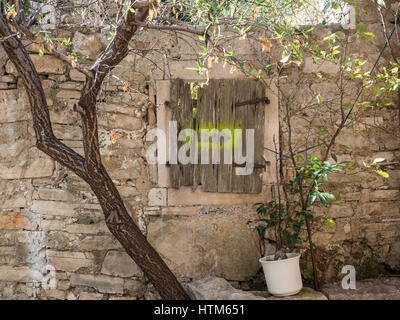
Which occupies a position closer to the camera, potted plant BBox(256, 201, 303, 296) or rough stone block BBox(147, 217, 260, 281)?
potted plant BBox(256, 201, 303, 296)

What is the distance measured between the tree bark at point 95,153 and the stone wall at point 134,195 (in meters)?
0.40

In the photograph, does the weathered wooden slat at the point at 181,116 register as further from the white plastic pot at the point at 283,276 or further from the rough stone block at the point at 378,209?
the rough stone block at the point at 378,209

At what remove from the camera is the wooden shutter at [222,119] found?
4070 millimetres

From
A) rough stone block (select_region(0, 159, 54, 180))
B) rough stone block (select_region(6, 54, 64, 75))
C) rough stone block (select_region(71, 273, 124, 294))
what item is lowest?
rough stone block (select_region(71, 273, 124, 294))

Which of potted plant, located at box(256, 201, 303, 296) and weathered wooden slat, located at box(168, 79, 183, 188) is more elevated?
weathered wooden slat, located at box(168, 79, 183, 188)

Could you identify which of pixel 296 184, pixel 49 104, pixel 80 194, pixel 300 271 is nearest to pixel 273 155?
pixel 296 184

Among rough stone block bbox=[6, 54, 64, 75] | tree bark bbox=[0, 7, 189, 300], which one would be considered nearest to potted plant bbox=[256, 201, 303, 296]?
tree bark bbox=[0, 7, 189, 300]

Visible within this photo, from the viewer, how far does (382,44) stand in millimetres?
4238

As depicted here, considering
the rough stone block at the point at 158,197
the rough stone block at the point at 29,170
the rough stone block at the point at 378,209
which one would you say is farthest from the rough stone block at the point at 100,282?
the rough stone block at the point at 378,209

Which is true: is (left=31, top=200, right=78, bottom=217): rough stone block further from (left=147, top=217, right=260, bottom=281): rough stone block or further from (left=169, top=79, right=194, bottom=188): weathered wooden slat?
(left=169, top=79, right=194, bottom=188): weathered wooden slat

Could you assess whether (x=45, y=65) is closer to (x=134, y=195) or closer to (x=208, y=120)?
(x=134, y=195)

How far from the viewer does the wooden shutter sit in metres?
4.07

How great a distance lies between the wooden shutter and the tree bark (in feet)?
2.16
